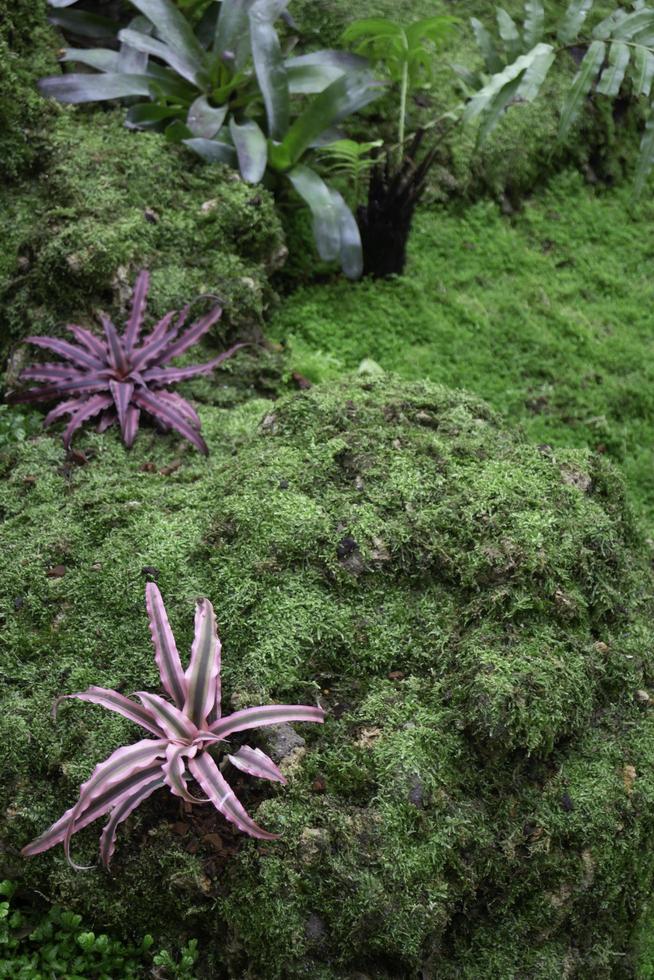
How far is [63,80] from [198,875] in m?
3.20

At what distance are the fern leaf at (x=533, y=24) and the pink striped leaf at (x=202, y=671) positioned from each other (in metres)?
3.08

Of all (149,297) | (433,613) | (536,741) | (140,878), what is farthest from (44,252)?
(536,741)

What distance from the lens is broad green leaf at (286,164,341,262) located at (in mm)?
3508

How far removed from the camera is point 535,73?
3.31m

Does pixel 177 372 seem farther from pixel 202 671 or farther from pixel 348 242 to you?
pixel 202 671

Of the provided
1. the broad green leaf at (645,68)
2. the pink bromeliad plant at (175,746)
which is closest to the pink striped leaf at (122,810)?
the pink bromeliad plant at (175,746)

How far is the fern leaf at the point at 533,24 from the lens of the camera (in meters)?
3.60

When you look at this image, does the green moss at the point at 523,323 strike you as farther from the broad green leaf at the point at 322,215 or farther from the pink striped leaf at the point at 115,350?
the pink striped leaf at the point at 115,350

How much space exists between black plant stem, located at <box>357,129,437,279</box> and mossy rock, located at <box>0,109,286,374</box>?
45 cm

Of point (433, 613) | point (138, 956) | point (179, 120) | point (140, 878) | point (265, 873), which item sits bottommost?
point (138, 956)

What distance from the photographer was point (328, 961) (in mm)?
1729

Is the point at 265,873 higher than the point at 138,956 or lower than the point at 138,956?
higher

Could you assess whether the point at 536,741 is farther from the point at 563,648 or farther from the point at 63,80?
the point at 63,80

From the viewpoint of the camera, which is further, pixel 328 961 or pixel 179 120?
pixel 179 120
